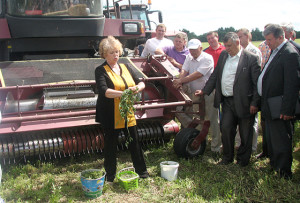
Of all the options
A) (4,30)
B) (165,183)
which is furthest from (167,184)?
(4,30)

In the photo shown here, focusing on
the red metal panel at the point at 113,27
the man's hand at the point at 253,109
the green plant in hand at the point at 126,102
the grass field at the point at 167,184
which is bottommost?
the grass field at the point at 167,184

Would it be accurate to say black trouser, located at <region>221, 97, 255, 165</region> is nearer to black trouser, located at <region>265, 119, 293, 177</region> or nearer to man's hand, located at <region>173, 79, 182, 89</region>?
black trouser, located at <region>265, 119, 293, 177</region>

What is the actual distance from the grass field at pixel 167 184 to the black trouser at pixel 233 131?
0.15m

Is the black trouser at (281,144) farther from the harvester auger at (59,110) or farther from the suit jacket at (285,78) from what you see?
the harvester auger at (59,110)

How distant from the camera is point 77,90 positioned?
15.5 feet

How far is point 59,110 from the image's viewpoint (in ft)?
14.6

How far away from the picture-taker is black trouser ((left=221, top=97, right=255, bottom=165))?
4.33m

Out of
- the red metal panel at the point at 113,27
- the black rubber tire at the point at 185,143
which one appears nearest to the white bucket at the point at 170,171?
the black rubber tire at the point at 185,143

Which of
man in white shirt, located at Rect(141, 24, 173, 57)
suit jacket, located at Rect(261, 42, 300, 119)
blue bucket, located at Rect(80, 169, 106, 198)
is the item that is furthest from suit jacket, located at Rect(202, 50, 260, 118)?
man in white shirt, located at Rect(141, 24, 173, 57)

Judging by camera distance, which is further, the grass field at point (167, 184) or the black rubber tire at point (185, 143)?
the black rubber tire at point (185, 143)

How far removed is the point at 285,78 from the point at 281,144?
750 mm

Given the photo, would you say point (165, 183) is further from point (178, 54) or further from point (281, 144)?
point (178, 54)

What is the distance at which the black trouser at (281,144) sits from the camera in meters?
3.81

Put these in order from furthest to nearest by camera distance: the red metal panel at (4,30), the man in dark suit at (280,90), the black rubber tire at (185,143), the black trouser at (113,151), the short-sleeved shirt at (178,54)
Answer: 1. the short-sleeved shirt at (178,54)
2. the red metal panel at (4,30)
3. the black rubber tire at (185,143)
4. the black trouser at (113,151)
5. the man in dark suit at (280,90)
